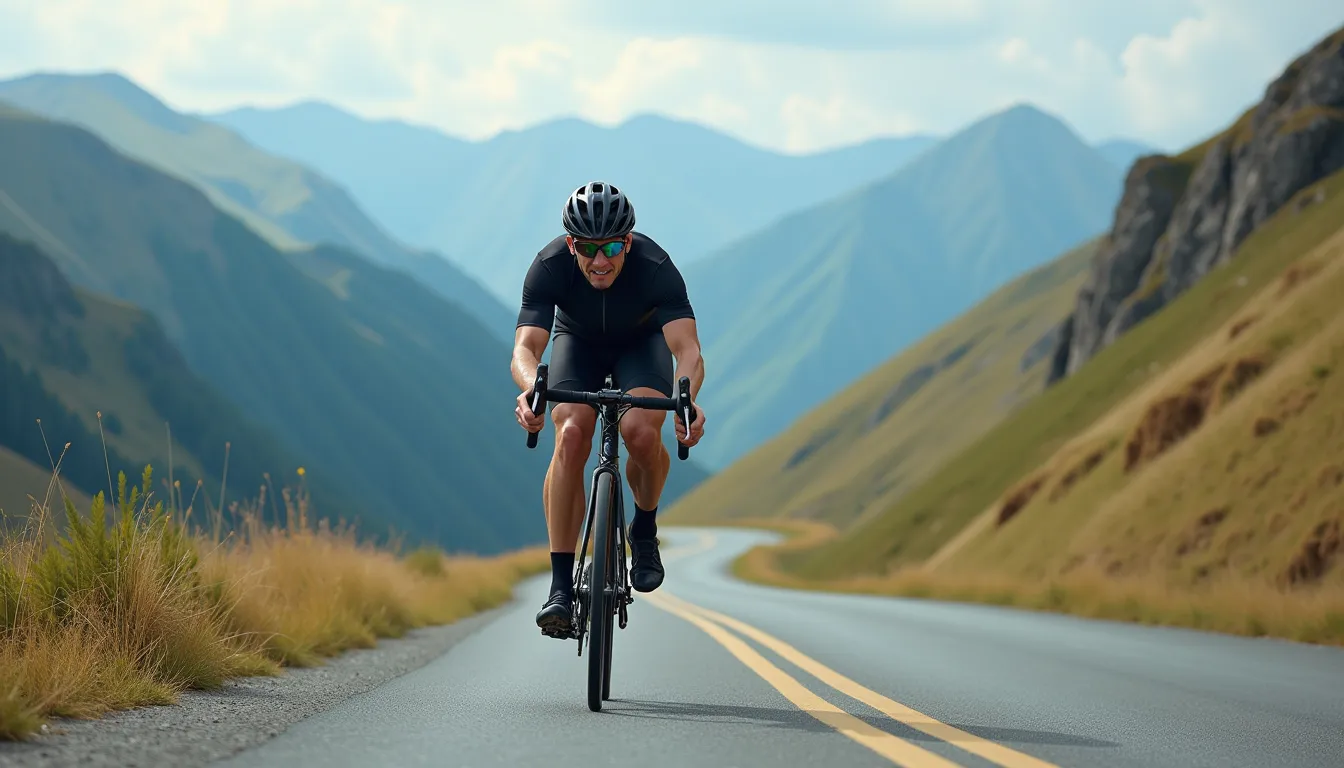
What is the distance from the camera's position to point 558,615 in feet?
22.8

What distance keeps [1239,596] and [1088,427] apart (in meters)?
31.3

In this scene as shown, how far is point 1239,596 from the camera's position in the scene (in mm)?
16125

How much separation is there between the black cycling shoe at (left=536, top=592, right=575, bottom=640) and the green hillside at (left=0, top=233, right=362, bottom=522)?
9480cm

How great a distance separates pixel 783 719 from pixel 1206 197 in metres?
53.2

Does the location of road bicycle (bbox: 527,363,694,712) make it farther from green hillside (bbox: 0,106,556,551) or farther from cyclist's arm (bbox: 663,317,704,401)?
green hillside (bbox: 0,106,556,551)

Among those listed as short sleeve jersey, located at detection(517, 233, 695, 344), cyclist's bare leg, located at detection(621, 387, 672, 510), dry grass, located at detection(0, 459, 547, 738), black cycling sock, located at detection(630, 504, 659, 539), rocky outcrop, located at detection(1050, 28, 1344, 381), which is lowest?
dry grass, located at detection(0, 459, 547, 738)

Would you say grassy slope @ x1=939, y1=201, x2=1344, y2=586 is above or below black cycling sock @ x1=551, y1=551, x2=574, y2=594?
above

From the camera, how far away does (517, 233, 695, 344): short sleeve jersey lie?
7.45 m

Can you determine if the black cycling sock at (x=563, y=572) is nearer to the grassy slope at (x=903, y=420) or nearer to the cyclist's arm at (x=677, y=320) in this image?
the cyclist's arm at (x=677, y=320)

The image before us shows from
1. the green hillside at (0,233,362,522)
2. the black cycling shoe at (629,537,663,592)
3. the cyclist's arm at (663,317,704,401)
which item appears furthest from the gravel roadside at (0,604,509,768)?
the green hillside at (0,233,362,522)

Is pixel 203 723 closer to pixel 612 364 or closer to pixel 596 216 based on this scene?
pixel 612 364

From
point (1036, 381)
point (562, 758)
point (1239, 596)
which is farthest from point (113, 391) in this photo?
point (562, 758)

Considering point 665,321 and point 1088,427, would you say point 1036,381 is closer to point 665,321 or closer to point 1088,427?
point 1088,427

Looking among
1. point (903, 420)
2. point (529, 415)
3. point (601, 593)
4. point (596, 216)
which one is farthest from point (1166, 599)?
point (903, 420)
